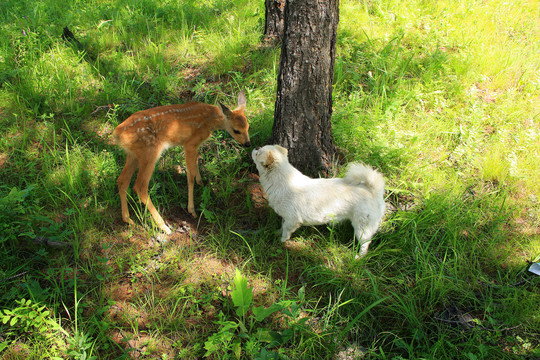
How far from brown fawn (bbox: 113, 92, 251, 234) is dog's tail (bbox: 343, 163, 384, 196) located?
4.08 feet

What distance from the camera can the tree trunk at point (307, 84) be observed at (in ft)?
10.6

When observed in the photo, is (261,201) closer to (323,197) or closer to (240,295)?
(323,197)

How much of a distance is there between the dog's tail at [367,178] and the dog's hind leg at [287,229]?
67 centimetres

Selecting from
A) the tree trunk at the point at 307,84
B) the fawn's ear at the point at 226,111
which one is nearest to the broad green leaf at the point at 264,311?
the tree trunk at the point at 307,84

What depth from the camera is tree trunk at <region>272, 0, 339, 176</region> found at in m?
3.23

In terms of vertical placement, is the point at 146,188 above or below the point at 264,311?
above

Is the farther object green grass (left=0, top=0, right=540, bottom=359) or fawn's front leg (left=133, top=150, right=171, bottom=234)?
fawn's front leg (left=133, top=150, right=171, bottom=234)

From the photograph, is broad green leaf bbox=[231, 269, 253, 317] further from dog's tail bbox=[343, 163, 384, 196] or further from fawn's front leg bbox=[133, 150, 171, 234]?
dog's tail bbox=[343, 163, 384, 196]

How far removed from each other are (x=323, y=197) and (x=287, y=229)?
18.6 inches

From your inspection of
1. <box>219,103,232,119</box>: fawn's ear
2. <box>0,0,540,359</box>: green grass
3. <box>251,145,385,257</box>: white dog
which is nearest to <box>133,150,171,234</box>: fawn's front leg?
<box>0,0,540,359</box>: green grass

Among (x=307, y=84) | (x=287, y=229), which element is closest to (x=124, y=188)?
(x=287, y=229)

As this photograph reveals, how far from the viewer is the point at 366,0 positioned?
6.08 m

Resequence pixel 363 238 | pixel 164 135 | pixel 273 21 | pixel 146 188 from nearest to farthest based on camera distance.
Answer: pixel 363 238 → pixel 146 188 → pixel 164 135 → pixel 273 21

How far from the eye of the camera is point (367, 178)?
3.10 m
